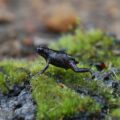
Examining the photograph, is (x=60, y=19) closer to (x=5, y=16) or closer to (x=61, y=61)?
(x=5, y=16)

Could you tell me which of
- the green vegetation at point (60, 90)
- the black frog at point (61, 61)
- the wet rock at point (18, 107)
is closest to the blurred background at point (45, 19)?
the green vegetation at point (60, 90)

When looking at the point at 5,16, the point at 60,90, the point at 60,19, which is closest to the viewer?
the point at 60,90

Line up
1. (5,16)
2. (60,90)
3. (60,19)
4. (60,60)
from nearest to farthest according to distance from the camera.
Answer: (60,90) < (60,60) < (60,19) < (5,16)

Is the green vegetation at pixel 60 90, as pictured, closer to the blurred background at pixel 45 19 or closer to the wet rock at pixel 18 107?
the wet rock at pixel 18 107

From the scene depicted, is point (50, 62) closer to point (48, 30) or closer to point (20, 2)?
point (48, 30)

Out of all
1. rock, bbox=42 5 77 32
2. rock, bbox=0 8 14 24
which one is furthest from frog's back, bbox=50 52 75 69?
rock, bbox=0 8 14 24

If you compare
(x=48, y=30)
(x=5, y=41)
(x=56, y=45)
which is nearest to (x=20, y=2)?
(x=48, y=30)

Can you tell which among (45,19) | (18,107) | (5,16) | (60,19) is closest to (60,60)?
(18,107)

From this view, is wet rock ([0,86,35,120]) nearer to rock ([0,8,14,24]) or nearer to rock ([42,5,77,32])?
rock ([42,5,77,32])
